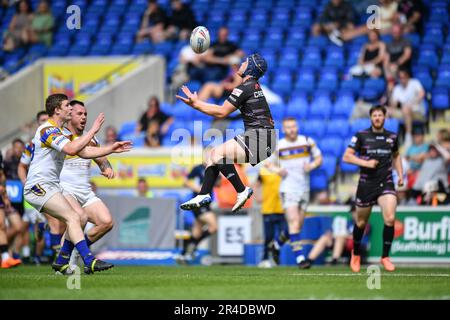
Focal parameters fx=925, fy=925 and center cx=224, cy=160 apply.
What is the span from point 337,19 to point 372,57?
7.01 ft

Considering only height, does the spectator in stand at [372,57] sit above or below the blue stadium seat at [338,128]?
above

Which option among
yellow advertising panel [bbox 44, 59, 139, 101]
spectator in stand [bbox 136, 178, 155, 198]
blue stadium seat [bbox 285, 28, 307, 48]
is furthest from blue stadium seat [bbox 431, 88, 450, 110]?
yellow advertising panel [bbox 44, 59, 139, 101]

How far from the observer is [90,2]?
28906mm

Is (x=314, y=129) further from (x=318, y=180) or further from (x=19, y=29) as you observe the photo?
(x=19, y=29)

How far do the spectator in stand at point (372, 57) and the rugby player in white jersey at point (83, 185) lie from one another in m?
10.2

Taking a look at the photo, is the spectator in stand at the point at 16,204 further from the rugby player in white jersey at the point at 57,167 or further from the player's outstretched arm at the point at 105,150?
the player's outstretched arm at the point at 105,150

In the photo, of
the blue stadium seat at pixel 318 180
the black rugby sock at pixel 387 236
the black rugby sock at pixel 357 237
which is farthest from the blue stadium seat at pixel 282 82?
the black rugby sock at pixel 387 236

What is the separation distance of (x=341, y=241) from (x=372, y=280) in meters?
6.93

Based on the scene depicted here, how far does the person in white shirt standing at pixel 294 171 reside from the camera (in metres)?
16.5

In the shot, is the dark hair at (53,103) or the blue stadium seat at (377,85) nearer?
the dark hair at (53,103)

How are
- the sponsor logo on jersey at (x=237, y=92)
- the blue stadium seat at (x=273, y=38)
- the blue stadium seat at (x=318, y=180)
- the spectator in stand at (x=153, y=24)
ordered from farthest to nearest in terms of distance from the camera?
1. the spectator in stand at (x=153, y=24)
2. the blue stadium seat at (x=273, y=38)
3. the blue stadium seat at (x=318, y=180)
4. the sponsor logo on jersey at (x=237, y=92)

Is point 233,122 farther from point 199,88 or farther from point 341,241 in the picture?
point 341,241

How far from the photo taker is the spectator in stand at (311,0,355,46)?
925 inches
